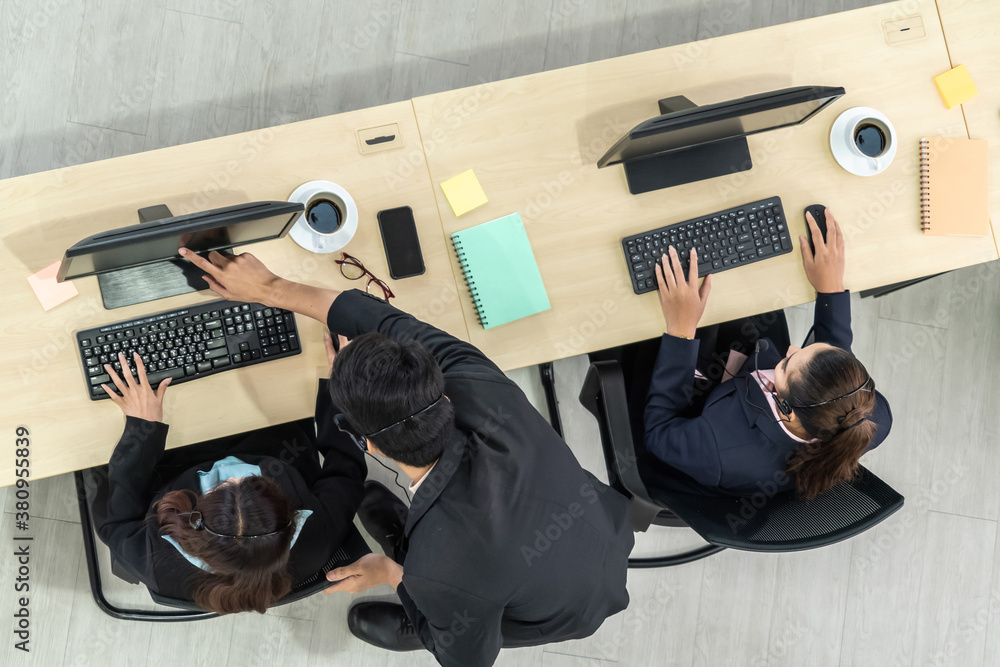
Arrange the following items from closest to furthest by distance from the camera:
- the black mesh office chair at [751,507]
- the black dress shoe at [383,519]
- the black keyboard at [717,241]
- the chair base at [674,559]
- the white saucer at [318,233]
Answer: the black mesh office chair at [751,507], the white saucer at [318,233], the black keyboard at [717,241], the black dress shoe at [383,519], the chair base at [674,559]

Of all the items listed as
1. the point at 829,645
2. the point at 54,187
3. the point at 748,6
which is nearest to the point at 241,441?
the point at 54,187

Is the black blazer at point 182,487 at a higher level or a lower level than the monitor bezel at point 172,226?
lower

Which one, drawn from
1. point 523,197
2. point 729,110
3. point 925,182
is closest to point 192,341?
point 523,197

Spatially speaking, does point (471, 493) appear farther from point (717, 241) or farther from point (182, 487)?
point (717, 241)

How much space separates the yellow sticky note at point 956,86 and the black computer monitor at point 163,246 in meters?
1.55

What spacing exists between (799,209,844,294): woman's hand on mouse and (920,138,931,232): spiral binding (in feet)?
0.74

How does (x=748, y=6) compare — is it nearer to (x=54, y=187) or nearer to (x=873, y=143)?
(x=873, y=143)

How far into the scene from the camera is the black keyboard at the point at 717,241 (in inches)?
60.8

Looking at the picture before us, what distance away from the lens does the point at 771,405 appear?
4.52 ft

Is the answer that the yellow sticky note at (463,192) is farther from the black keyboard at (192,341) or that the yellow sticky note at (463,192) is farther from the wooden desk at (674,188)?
the black keyboard at (192,341)

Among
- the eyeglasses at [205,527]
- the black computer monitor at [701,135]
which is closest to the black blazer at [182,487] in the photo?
the eyeglasses at [205,527]

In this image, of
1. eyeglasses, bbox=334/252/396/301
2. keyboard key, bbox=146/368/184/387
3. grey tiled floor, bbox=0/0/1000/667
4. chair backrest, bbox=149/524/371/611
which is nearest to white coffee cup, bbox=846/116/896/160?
grey tiled floor, bbox=0/0/1000/667

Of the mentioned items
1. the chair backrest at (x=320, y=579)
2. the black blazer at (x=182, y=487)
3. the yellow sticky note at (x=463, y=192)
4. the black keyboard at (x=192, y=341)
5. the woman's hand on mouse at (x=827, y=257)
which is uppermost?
the yellow sticky note at (x=463, y=192)

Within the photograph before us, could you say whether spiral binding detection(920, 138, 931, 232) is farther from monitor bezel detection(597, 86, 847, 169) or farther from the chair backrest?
the chair backrest
